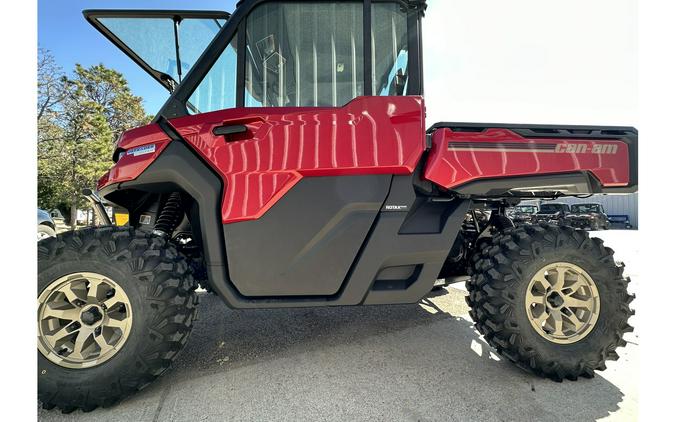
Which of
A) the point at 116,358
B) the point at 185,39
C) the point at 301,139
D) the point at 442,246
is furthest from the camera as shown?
the point at 185,39

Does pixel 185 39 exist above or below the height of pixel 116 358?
above

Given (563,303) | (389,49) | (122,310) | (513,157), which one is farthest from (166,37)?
(563,303)

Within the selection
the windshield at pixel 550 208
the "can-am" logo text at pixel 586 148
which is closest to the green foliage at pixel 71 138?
the "can-am" logo text at pixel 586 148

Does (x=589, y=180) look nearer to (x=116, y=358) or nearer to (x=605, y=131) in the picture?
(x=605, y=131)

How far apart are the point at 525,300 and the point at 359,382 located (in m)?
1.31

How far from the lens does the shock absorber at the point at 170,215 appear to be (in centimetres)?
244

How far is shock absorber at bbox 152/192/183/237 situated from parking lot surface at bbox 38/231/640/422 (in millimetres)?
1048

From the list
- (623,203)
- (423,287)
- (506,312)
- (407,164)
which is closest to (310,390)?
(423,287)

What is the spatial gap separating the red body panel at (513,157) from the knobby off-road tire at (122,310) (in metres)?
1.96

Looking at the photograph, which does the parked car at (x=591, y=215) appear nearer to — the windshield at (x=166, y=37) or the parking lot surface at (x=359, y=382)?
the parking lot surface at (x=359, y=382)

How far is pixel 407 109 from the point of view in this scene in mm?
2072

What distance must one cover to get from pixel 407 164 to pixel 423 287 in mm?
902

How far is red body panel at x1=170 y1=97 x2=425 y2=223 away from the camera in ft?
6.64

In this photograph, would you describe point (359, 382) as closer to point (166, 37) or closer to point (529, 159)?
point (529, 159)
